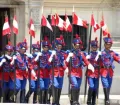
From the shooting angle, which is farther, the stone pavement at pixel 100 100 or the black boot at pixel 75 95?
the stone pavement at pixel 100 100

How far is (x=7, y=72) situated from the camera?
12.9 metres

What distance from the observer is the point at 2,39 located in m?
15.3

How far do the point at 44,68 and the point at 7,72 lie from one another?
0.83 m

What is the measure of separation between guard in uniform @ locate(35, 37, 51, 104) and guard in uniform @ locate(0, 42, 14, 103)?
0.61 metres

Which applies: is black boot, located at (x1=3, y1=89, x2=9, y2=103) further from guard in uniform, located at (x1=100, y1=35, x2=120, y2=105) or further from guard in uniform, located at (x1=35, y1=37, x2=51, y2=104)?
guard in uniform, located at (x1=100, y1=35, x2=120, y2=105)

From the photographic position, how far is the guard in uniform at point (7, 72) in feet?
41.7

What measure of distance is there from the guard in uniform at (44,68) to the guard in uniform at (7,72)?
0.61 meters

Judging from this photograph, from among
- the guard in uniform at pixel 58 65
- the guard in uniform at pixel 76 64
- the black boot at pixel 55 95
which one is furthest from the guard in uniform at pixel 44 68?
the guard in uniform at pixel 76 64

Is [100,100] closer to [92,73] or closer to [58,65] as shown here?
[92,73]

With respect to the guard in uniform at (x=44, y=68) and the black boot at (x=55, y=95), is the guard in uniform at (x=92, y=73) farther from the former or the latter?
the guard in uniform at (x=44, y=68)

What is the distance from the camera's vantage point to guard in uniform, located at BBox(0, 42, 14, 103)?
12.7 meters

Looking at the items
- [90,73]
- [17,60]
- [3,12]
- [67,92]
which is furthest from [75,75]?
[3,12]

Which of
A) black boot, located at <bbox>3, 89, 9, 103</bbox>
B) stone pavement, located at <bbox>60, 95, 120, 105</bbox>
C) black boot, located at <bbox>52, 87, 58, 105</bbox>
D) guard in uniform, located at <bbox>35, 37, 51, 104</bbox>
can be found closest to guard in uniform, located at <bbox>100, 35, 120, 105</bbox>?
black boot, located at <bbox>52, 87, 58, 105</bbox>

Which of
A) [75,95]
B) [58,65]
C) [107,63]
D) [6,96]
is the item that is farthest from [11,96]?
[107,63]
